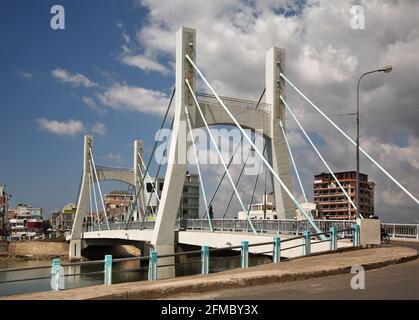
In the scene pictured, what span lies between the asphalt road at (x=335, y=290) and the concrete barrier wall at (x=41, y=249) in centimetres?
7891

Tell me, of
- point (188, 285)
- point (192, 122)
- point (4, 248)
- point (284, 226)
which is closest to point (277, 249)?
point (188, 285)

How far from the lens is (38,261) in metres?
80.2

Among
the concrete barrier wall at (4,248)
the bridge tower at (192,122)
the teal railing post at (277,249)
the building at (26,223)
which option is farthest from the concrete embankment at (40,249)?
the teal railing post at (277,249)

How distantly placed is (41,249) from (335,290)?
82.3 m

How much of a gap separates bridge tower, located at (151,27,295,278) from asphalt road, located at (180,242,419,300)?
17.6 m

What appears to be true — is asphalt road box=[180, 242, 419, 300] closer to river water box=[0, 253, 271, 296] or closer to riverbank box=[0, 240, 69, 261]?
river water box=[0, 253, 271, 296]

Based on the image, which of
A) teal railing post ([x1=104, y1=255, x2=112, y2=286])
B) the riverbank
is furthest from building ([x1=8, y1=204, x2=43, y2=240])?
teal railing post ([x1=104, y1=255, x2=112, y2=286])

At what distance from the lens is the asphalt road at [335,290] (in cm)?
928

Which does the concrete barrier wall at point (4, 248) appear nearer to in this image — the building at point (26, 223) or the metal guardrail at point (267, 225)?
the building at point (26, 223)

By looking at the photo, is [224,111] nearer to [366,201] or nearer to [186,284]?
[186,284]

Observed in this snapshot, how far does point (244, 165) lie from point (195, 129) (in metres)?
4.52

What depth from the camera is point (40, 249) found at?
278 feet

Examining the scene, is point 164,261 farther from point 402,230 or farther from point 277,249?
point 277,249

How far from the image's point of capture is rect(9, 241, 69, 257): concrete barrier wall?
84562 millimetres
